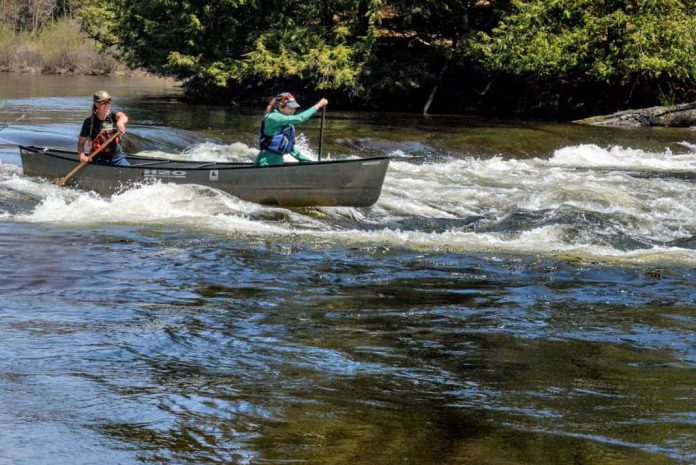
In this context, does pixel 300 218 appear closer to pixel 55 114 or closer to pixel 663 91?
pixel 55 114

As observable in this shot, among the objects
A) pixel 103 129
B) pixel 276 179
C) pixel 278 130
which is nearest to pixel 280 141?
pixel 278 130

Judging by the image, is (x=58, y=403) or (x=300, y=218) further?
(x=300, y=218)

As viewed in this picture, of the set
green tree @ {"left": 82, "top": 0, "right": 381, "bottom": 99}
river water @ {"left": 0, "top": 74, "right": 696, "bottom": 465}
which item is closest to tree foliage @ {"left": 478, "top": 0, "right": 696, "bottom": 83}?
green tree @ {"left": 82, "top": 0, "right": 381, "bottom": 99}

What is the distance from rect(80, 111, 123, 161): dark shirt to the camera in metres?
12.9

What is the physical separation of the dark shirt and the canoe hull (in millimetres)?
429

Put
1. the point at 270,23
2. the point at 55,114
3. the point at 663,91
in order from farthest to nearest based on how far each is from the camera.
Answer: the point at 270,23
the point at 663,91
the point at 55,114

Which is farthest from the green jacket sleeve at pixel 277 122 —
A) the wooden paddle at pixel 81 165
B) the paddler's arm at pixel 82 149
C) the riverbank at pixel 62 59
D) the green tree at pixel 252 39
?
the riverbank at pixel 62 59

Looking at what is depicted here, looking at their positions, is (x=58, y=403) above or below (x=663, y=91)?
below

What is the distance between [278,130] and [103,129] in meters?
2.58

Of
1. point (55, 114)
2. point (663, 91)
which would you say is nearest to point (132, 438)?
point (55, 114)

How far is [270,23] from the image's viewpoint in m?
29.9

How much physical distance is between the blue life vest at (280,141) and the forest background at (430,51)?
13.9 meters

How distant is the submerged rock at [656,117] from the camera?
24.5 m

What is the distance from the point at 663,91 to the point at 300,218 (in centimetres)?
1782
